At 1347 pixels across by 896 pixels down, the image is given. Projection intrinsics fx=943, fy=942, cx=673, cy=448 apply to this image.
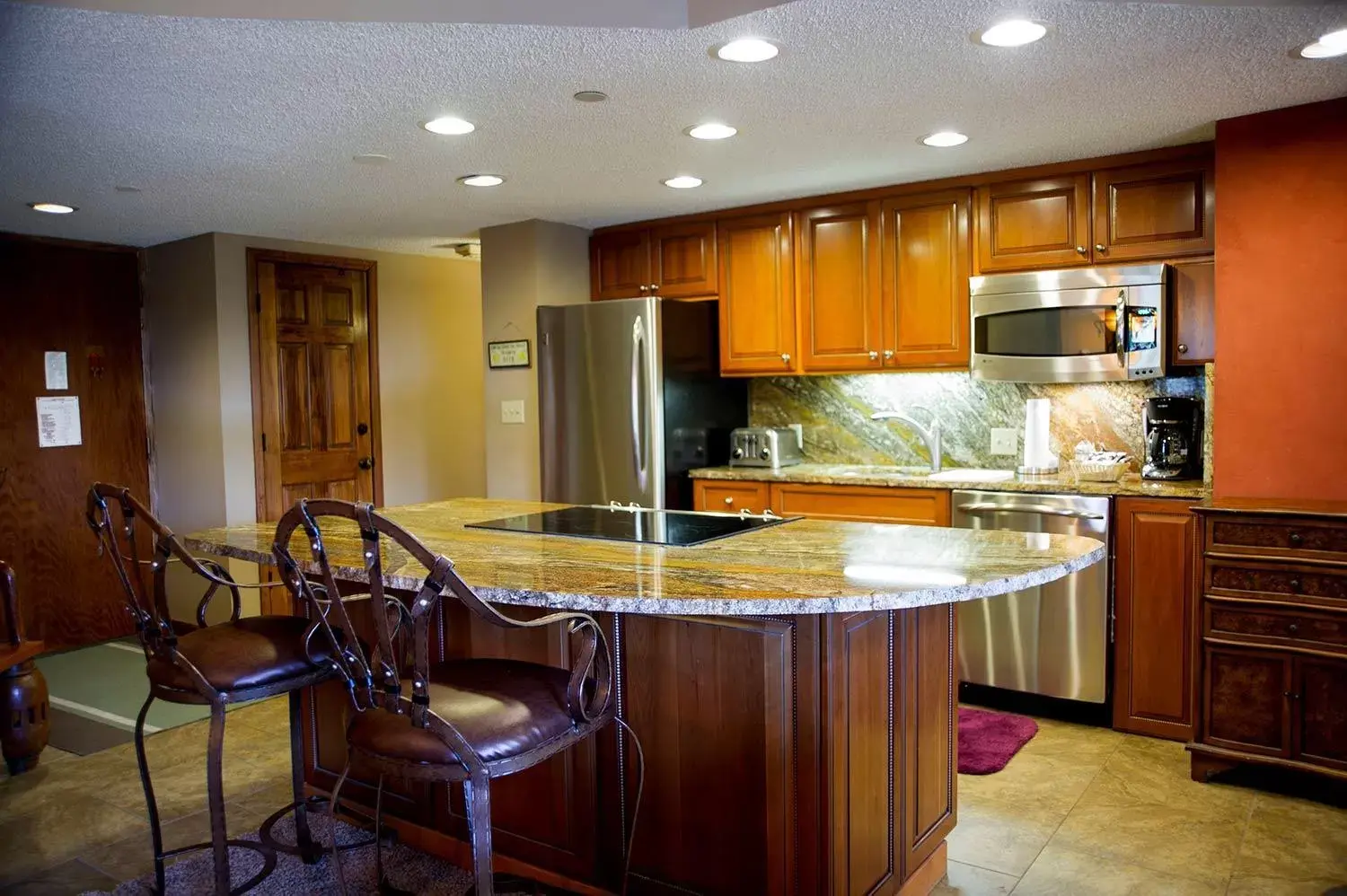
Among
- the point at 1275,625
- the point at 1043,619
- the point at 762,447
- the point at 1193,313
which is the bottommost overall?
the point at 1043,619

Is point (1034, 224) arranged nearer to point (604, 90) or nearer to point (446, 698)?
point (604, 90)

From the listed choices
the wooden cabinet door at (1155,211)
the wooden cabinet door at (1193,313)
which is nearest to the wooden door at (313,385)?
the wooden cabinet door at (1155,211)

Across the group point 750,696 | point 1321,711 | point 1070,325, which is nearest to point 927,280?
point 1070,325

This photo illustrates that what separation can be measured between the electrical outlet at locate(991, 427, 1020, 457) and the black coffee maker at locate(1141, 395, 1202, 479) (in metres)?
0.59

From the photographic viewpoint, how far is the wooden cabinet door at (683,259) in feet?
15.6

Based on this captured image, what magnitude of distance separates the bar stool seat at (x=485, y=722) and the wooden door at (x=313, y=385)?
377 cm

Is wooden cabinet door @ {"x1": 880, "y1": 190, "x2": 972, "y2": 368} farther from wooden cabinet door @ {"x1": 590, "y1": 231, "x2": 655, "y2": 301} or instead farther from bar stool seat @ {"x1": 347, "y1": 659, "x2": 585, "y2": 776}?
bar stool seat @ {"x1": 347, "y1": 659, "x2": 585, "y2": 776}

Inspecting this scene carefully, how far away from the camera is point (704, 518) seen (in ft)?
9.30

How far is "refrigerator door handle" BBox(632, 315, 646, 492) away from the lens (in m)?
4.47

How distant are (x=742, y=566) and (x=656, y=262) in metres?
3.15

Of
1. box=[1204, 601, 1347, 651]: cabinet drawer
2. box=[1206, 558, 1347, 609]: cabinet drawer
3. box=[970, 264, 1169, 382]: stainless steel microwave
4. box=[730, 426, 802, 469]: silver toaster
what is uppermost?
box=[970, 264, 1169, 382]: stainless steel microwave

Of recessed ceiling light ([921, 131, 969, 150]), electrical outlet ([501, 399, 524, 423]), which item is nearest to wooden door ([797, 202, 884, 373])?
recessed ceiling light ([921, 131, 969, 150])

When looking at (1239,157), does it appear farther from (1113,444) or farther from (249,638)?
(249,638)

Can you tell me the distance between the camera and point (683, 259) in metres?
4.84
